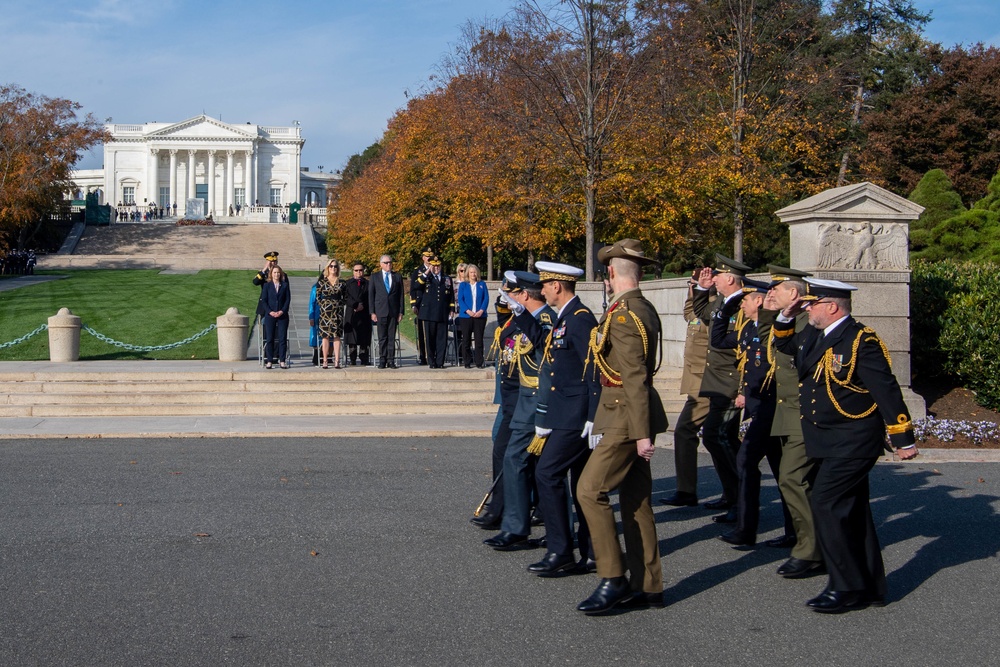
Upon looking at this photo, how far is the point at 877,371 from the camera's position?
6039 millimetres

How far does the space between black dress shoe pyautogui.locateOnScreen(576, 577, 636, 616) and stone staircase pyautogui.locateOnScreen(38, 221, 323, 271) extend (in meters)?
55.1

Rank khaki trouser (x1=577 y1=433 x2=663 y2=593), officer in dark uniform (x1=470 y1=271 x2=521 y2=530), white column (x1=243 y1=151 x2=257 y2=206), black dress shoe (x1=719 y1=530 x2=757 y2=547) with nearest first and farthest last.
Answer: khaki trouser (x1=577 y1=433 x2=663 y2=593) < black dress shoe (x1=719 y1=530 x2=757 y2=547) < officer in dark uniform (x1=470 y1=271 x2=521 y2=530) < white column (x1=243 y1=151 x2=257 y2=206)

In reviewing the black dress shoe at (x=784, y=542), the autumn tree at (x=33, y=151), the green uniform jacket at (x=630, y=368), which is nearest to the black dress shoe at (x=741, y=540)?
the black dress shoe at (x=784, y=542)

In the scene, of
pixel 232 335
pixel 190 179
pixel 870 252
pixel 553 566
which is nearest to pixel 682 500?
pixel 553 566

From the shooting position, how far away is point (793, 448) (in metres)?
6.98

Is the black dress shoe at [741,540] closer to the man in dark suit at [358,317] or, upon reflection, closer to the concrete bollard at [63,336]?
the man in dark suit at [358,317]

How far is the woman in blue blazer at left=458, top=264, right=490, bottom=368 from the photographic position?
1697cm

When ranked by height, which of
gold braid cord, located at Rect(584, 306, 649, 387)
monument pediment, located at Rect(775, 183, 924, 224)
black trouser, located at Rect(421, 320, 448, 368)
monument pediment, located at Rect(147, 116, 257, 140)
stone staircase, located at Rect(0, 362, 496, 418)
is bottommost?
stone staircase, located at Rect(0, 362, 496, 418)

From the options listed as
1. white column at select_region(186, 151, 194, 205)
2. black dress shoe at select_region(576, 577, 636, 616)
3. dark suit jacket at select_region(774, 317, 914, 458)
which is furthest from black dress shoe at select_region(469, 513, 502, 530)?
white column at select_region(186, 151, 194, 205)

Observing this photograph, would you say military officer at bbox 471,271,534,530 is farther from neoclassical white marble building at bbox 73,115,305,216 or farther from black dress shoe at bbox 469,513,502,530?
neoclassical white marble building at bbox 73,115,305,216

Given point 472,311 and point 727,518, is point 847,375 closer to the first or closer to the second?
point 727,518

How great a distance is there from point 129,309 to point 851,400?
25180mm

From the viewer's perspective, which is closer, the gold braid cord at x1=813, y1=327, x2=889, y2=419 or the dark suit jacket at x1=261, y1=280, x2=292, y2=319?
the gold braid cord at x1=813, y1=327, x2=889, y2=419

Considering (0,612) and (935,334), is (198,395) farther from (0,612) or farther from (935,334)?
(935,334)
